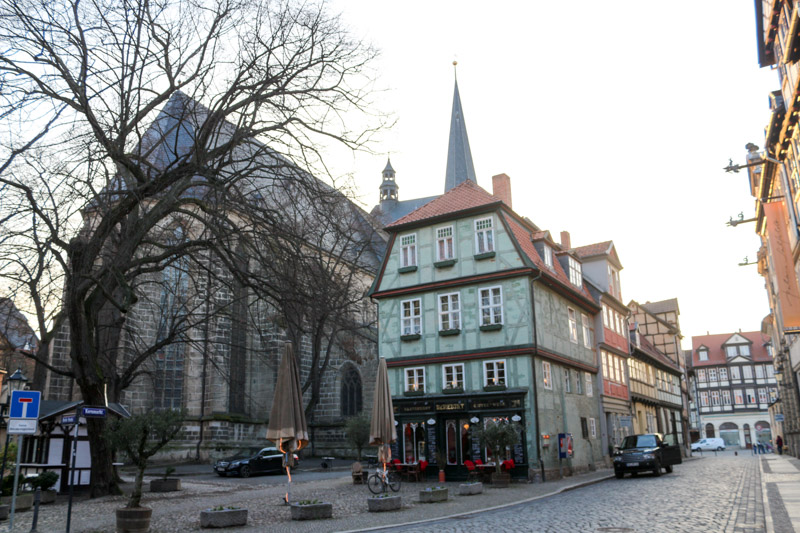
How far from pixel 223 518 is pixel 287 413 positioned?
3.53m

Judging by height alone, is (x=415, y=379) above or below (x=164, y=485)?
above

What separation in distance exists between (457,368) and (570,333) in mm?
6222

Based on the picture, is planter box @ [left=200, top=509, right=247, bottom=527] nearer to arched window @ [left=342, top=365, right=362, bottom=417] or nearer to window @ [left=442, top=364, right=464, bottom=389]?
window @ [left=442, top=364, right=464, bottom=389]

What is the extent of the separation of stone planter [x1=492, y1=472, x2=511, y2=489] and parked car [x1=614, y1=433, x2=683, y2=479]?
16.8 ft

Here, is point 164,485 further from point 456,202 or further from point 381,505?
point 456,202

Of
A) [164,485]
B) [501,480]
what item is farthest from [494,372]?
[164,485]

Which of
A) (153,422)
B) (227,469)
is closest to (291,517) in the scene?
(153,422)

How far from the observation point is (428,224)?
26.1 meters

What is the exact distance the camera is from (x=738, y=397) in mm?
85188

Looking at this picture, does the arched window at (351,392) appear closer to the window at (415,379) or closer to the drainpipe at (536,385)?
the window at (415,379)

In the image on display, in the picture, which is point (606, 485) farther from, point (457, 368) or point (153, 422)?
point (153, 422)

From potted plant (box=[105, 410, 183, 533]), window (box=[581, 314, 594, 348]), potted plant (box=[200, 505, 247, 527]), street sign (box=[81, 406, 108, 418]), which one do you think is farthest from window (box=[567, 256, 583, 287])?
street sign (box=[81, 406, 108, 418])

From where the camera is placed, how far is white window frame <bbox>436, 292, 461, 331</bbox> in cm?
2475

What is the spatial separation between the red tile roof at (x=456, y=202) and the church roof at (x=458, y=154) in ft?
111
